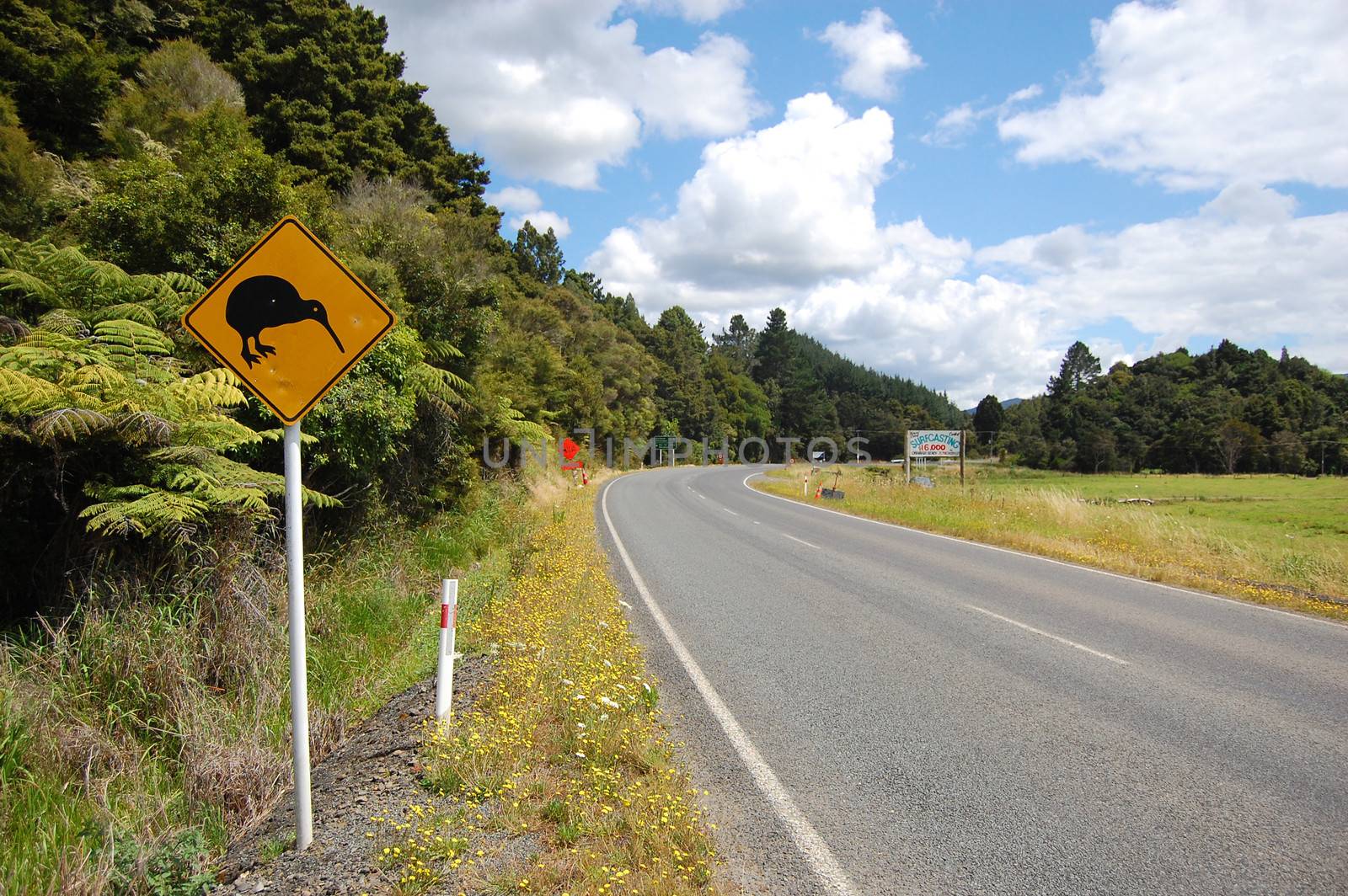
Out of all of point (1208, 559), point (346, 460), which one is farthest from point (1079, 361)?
point (346, 460)

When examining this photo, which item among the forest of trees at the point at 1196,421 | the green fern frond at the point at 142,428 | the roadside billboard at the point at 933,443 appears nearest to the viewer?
the green fern frond at the point at 142,428

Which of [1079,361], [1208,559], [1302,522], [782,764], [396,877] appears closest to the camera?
[396,877]

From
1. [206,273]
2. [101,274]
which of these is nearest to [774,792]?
[101,274]

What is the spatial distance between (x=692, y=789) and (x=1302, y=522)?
4082 cm

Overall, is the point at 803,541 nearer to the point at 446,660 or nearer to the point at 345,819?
the point at 446,660

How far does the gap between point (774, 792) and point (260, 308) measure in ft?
11.9

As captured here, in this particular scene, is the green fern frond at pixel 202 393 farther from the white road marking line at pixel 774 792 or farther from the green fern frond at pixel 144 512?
the white road marking line at pixel 774 792

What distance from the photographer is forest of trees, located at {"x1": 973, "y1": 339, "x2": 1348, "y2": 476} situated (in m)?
80.8

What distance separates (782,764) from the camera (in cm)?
416

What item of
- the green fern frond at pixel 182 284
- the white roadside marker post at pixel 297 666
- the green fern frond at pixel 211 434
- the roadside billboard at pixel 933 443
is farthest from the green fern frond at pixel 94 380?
the roadside billboard at pixel 933 443

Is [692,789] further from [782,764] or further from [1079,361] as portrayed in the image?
[1079,361]

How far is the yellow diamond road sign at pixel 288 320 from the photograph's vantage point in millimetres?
3152

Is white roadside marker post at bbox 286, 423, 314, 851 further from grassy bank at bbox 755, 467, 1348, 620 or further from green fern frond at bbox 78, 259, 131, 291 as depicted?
grassy bank at bbox 755, 467, 1348, 620

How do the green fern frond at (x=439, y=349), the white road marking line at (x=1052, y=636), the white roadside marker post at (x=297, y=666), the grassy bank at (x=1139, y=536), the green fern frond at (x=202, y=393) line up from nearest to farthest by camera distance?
the white roadside marker post at (x=297, y=666)
the green fern frond at (x=202, y=393)
the white road marking line at (x=1052, y=636)
the grassy bank at (x=1139, y=536)
the green fern frond at (x=439, y=349)
